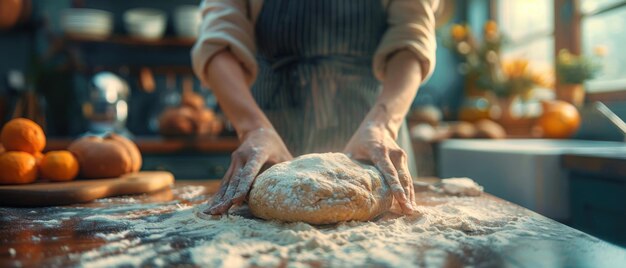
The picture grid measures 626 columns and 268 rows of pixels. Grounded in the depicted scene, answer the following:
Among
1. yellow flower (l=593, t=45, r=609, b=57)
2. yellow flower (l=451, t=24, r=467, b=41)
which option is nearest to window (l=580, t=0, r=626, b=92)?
yellow flower (l=593, t=45, r=609, b=57)

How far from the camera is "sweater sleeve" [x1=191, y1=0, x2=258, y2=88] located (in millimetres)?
1188

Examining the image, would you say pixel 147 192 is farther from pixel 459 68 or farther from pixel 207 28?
pixel 459 68

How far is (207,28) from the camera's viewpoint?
125cm

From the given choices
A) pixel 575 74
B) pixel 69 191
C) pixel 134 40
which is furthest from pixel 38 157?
pixel 575 74

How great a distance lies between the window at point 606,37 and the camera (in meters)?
2.27

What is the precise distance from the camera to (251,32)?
133 centimetres

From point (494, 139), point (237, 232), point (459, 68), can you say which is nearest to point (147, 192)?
point (237, 232)

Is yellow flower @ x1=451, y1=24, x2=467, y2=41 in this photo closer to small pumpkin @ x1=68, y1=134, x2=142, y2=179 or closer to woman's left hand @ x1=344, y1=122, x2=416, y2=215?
woman's left hand @ x1=344, y1=122, x2=416, y2=215

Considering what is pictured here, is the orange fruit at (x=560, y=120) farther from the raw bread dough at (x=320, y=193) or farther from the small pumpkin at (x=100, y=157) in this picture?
the small pumpkin at (x=100, y=157)

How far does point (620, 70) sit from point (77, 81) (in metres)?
3.12

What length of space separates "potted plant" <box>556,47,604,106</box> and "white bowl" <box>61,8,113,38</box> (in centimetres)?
245

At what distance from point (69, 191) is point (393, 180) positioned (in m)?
0.62

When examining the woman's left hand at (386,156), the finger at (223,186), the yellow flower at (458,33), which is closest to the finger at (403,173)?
the woman's left hand at (386,156)

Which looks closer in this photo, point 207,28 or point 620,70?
point 207,28
